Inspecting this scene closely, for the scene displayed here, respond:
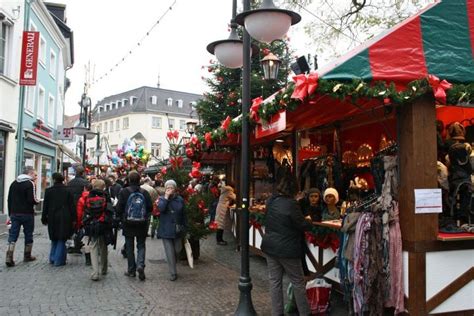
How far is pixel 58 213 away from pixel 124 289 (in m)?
2.68

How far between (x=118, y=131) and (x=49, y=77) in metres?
49.1

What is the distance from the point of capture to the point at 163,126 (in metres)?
70.0

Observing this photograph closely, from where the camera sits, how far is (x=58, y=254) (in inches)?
363

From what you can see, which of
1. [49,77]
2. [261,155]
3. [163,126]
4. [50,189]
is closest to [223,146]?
[261,155]

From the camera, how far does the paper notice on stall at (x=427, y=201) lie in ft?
17.5

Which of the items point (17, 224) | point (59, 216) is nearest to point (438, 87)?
point (59, 216)

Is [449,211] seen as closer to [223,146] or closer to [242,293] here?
[242,293]

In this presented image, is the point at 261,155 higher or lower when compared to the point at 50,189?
higher

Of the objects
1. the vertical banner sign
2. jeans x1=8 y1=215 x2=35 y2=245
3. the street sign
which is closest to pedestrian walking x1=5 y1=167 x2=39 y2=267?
jeans x1=8 y1=215 x2=35 y2=245

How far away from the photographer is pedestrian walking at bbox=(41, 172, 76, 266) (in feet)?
29.9

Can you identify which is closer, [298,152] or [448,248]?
[448,248]

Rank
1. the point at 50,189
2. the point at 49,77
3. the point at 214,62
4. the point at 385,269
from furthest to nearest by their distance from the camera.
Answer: the point at 49,77, the point at 214,62, the point at 50,189, the point at 385,269

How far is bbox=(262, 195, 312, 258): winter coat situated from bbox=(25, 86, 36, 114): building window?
53.2 ft

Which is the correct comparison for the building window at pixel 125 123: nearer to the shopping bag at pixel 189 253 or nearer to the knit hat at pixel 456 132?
the shopping bag at pixel 189 253
